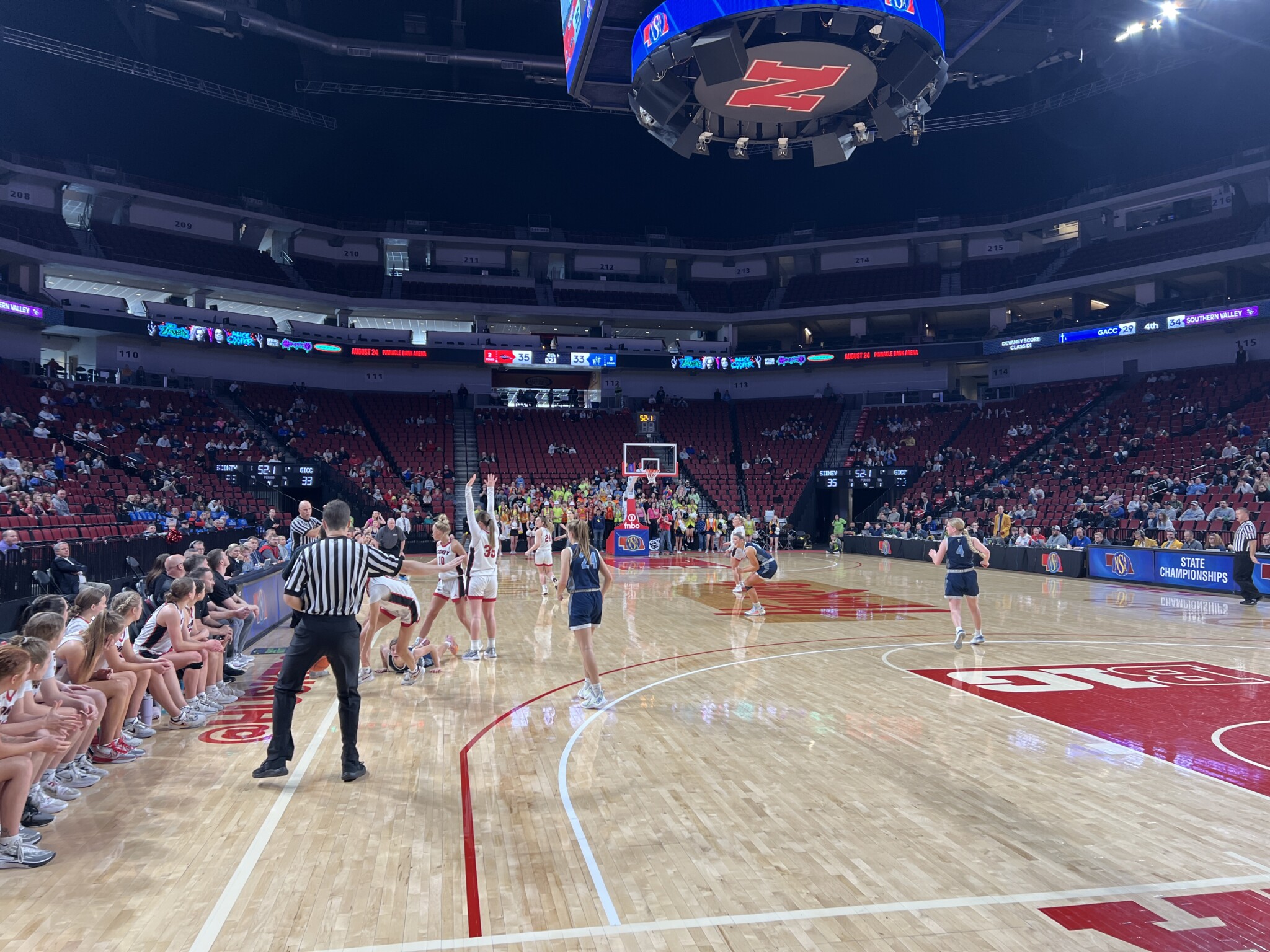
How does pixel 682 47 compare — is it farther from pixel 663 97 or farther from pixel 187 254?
pixel 187 254

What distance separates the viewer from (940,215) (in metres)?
47.0

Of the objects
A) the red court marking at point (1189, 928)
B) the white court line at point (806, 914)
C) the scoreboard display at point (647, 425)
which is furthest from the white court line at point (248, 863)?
the scoreboard display at point (647, 425)

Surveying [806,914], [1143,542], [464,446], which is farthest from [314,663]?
[464,446]

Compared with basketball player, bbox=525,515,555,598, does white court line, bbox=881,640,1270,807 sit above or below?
below

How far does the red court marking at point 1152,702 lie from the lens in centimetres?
700

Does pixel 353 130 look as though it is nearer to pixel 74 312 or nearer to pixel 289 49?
pixel 289 49

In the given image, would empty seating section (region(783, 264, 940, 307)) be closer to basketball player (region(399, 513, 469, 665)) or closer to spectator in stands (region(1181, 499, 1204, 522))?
spectator in stands (region(1181, 499, 1204, 522))

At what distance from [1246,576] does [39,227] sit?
4578 cm

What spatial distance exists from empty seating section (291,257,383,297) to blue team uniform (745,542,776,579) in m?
34.0

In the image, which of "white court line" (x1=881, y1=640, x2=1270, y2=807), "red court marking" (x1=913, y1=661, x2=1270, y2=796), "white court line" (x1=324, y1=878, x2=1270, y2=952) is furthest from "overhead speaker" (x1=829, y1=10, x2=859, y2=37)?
"white court line" (x1=324, y1=878, x2=1270, y2=952)

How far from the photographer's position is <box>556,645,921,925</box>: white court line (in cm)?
446

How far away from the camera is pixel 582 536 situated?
869cm

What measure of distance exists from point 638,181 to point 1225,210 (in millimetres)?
29740

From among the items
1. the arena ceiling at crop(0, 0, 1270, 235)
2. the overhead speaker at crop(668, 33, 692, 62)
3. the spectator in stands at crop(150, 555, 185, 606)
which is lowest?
the spectator in stands at crop(150, 555, 185, 606)
